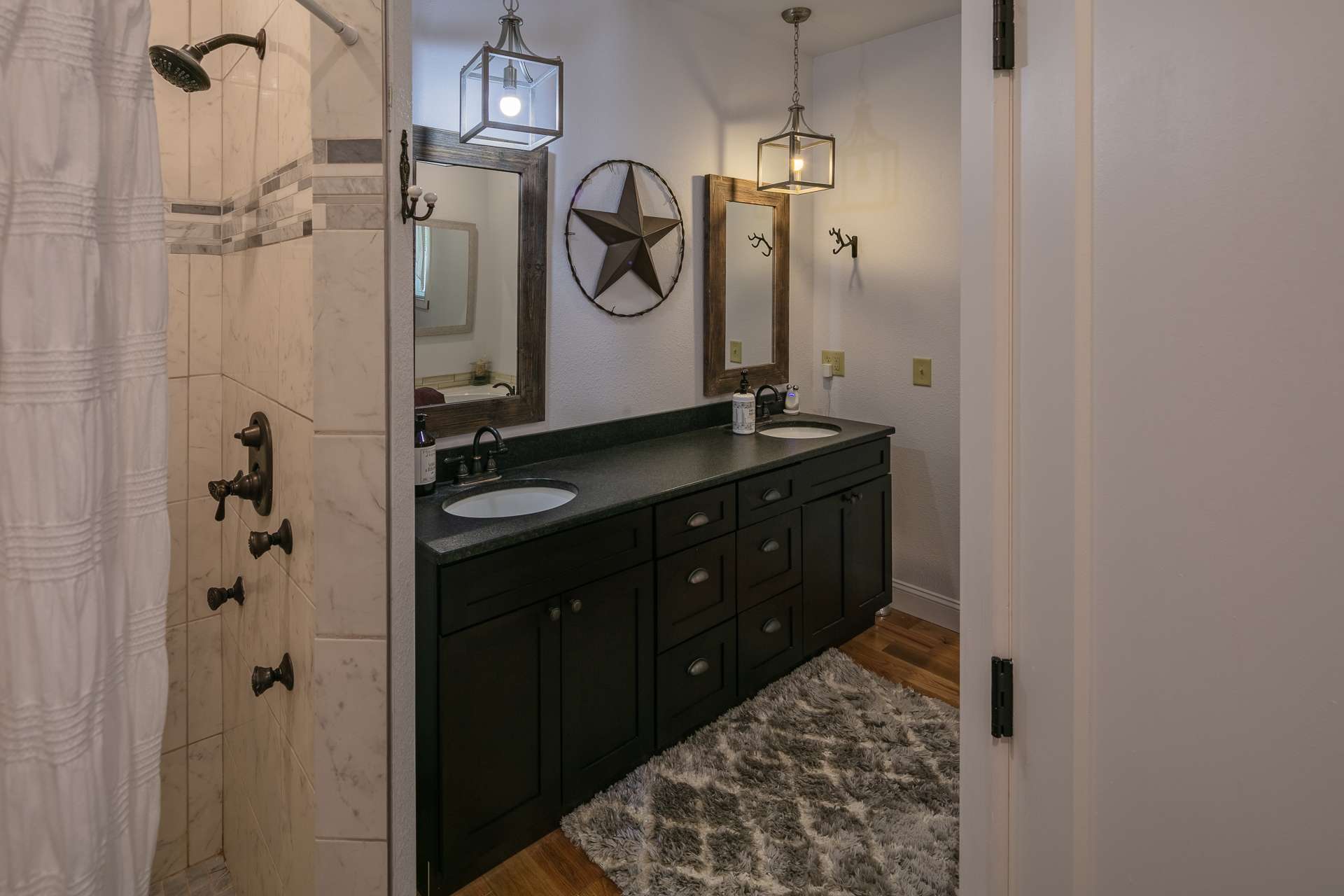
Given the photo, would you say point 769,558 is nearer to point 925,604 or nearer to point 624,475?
point 624,475

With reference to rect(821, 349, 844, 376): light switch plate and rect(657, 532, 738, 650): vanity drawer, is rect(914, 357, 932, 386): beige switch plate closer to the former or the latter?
rect(821, 349, 844, 376): light switch plate

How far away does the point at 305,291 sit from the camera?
1.08 metres

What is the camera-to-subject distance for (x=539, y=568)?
1.80 meters

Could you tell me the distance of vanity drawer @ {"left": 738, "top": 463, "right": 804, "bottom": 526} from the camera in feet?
7.86

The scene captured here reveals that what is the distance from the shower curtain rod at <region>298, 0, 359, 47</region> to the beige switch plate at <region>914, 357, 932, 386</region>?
Answer: 104 inches

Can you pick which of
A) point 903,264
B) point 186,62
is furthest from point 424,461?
point 903,264

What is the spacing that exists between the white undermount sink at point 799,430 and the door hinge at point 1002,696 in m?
2.19

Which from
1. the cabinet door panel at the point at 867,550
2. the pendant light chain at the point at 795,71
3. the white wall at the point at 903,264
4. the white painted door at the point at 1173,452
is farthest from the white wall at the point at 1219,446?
the pendant light chain at the point at 795,71

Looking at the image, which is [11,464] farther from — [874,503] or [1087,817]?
[874,503]

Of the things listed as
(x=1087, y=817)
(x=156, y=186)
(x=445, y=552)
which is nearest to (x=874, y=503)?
(x=445, y=552)

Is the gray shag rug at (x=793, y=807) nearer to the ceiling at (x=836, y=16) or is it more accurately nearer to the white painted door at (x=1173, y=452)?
the white painted door at (x=1173, y=452)

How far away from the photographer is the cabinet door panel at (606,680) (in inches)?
75.0

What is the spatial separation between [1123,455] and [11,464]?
968mm

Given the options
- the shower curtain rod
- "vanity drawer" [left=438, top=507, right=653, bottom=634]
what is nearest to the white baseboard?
"vanity drawer" [left=438, top=507, right=653, bottom=634]
